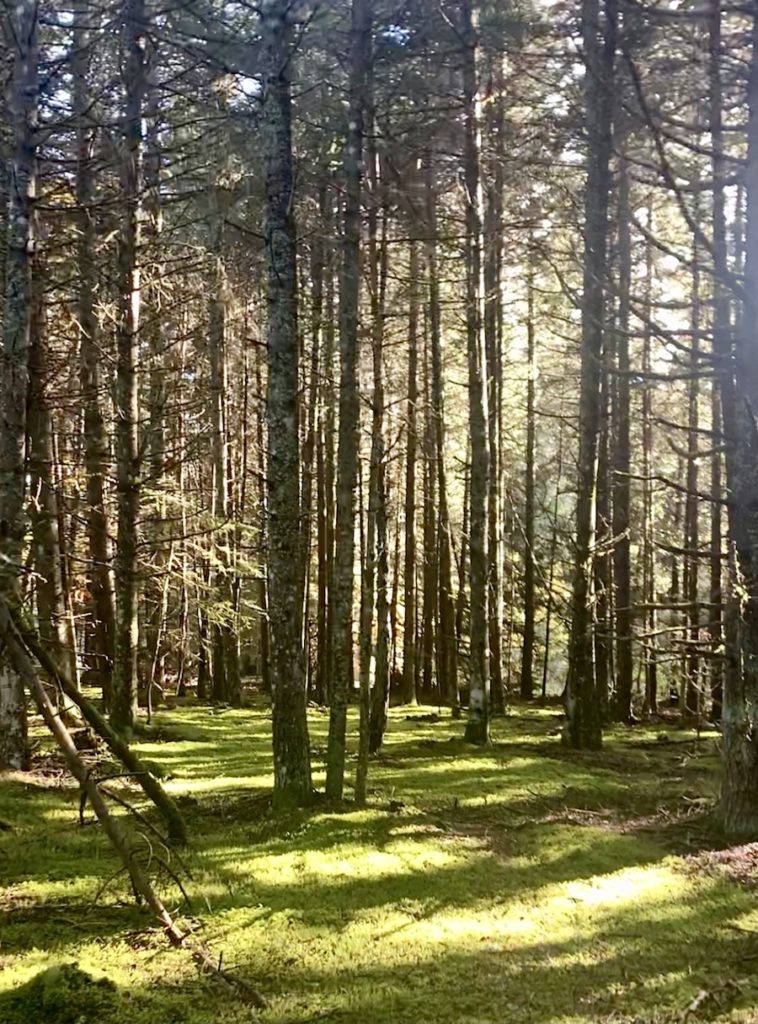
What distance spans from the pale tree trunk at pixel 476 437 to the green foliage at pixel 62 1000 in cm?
846

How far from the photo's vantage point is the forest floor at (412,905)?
4.54 m

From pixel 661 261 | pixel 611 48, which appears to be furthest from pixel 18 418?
pixel 661 261

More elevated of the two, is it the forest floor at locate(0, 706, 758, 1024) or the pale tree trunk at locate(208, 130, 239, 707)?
the pale tree trunk at locate(208, 130, 239, 707)

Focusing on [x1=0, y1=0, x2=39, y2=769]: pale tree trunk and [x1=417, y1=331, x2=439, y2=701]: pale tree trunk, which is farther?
[x1=417, y1=331, x2=439, y2=701]: pale tree trunk

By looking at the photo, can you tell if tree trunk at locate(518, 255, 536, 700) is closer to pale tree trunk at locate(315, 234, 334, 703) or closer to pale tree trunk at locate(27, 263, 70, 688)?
pale tree trunk at locate(315, 234, 334, 703)

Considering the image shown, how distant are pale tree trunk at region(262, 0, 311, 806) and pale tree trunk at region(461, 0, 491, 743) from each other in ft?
15.6

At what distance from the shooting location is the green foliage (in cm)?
392

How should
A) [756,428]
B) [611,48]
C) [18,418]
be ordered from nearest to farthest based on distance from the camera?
[18,418] → [756,428] → [611,48]

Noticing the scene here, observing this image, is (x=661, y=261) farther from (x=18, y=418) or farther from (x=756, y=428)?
(x=18, y=418)

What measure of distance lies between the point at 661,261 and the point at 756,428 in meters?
14.0

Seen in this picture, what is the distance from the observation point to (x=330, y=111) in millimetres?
13633

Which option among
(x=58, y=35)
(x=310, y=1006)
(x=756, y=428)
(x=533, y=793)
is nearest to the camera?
(x=310, y=1006)

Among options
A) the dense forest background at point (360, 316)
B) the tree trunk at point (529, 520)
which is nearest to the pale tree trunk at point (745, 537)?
the dense forest background at point (360, 316)

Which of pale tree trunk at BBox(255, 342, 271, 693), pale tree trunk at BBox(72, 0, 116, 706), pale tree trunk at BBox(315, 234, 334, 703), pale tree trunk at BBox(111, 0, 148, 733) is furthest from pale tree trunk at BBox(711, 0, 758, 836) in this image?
pale tree trunk at BBox(255, 342, 271, 693)
